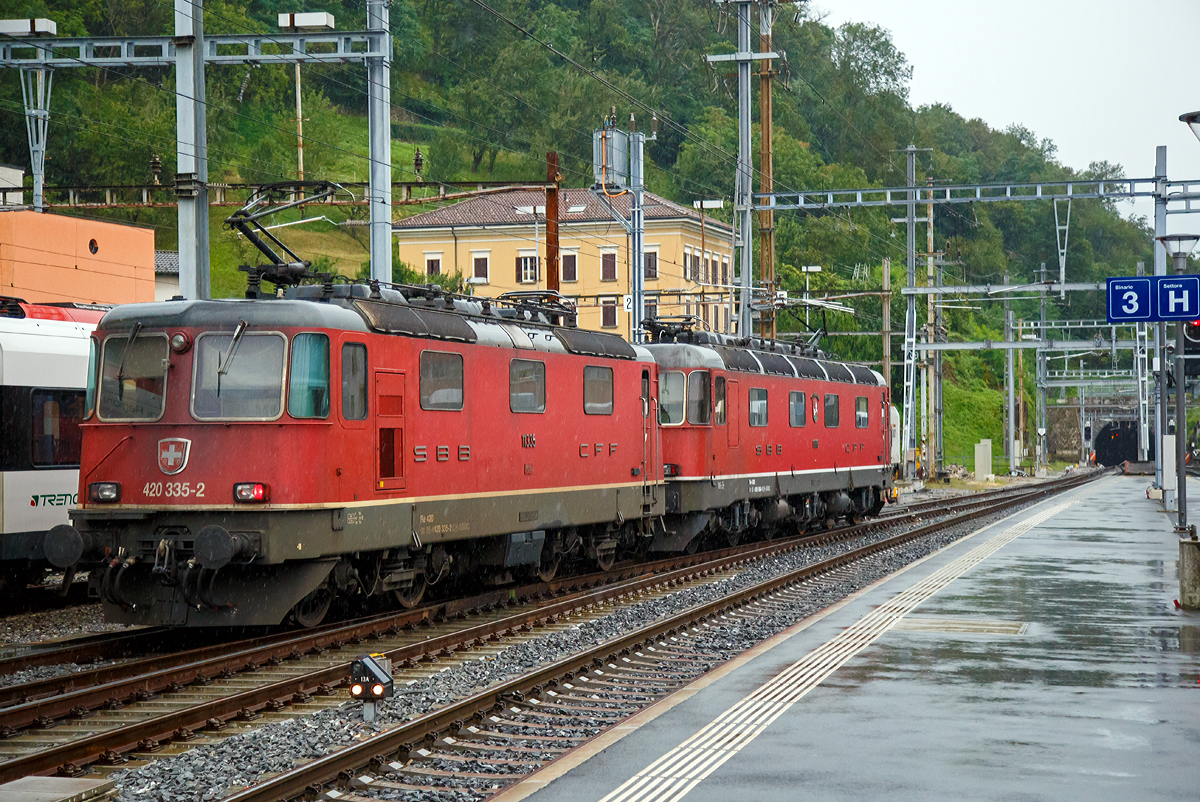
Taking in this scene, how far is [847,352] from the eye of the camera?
74375 millimetres

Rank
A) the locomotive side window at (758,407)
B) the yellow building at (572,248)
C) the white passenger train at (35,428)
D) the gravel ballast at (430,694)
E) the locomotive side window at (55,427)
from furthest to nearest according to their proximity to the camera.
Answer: the yellow building at (572,248), the locomotive side window at (758,407), the locomotive side window at (55,427), the white passenger train at (35,428), the gravel ballast at (430,694)

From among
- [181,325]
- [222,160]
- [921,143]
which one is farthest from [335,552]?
[921,143]

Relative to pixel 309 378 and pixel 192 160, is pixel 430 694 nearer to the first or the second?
pixel 309 378

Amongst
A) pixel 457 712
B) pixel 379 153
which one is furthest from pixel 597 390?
pixel 457 712

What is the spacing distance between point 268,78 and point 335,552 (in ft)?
251

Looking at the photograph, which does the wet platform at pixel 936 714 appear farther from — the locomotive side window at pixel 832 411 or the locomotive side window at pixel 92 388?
the locomotive side window at pixel 832 411

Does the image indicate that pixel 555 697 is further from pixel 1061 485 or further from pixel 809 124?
pixel 809 124

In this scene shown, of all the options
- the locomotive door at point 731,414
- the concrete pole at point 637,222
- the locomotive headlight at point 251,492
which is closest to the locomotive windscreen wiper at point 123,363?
the locomotive headlight at point 251,492

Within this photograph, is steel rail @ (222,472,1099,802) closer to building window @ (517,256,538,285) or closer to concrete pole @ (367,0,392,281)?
concrete pole @ (367,0,392,281)

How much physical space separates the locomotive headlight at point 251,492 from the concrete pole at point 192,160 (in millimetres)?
4275

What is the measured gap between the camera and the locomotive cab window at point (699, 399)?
22.8 m

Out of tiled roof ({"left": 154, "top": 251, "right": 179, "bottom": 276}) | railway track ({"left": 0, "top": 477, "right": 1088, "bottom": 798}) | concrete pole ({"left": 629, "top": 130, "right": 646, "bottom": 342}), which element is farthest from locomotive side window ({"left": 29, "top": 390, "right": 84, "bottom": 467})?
tiled roof ({"left": 154, "top": 251, "right": 179, "bottom": 276})

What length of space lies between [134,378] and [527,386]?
5.35 meters

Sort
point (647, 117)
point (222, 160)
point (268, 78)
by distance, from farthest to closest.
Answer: point (647, 117) < point (268, 78) < point (222, 160)
